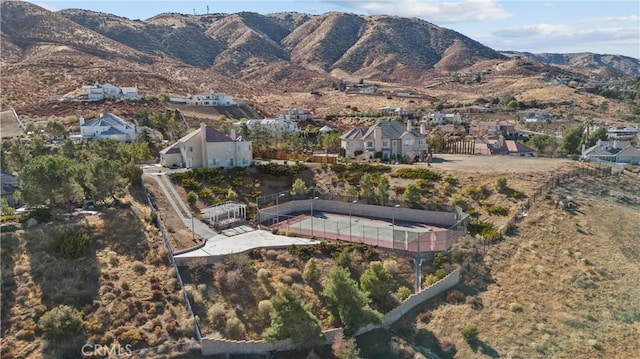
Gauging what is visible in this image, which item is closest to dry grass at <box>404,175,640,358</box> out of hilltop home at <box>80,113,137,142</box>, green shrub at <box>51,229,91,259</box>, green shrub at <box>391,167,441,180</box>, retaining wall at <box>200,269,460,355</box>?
retaining wall at <box>200,269,460,355</box>

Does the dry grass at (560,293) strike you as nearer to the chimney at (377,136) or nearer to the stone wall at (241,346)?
the stone wall at (241,346)

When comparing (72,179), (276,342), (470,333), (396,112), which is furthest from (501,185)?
(396,112)

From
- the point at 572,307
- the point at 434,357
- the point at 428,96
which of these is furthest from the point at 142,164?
the point at 428,96

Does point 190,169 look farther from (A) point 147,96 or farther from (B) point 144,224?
(A) point 147,96

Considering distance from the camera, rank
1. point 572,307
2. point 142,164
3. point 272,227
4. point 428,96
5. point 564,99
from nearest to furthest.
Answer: point 572,307, point 272,227, point 142,164, point 564,99, point 428,96

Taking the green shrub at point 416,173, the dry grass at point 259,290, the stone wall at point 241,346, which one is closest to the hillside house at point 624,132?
the green shrub at point 416,173

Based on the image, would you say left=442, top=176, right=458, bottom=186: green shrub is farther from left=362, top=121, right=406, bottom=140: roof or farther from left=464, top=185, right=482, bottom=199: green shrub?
left=362, top=121, right=406, bottom=140: roof
